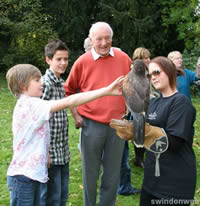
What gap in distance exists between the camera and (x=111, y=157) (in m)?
3.62

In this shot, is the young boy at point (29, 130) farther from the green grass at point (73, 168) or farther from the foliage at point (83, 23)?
the foliage at point (83, 23)

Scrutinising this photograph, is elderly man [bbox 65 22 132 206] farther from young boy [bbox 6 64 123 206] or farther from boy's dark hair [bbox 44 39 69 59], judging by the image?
young boy [bbox 6 64 123 206]

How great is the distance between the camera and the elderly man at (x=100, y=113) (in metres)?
3.46

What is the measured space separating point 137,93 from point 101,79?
0.89 metres

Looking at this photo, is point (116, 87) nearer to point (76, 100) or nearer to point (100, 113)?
point (76, 100)

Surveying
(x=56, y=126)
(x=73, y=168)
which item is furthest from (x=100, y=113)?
(x=73, y=168)

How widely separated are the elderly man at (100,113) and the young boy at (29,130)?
91 centimetres

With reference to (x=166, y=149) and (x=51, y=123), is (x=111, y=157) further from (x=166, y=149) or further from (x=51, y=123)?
(x=166, y=149)

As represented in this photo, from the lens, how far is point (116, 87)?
8.41ft

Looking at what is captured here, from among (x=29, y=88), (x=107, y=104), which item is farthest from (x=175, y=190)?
(x=29, y=88)

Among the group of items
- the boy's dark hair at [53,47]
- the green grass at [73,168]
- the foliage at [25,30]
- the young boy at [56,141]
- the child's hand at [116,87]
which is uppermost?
the foliage at [25,30]

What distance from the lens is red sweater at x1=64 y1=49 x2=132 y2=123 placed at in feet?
11.3

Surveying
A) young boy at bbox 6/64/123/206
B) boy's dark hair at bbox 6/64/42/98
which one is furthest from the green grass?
boy's dark hair at bbox 6/64/42/98

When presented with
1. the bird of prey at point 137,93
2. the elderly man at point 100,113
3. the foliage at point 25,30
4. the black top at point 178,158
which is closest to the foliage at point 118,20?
the foliage at point 25,30
